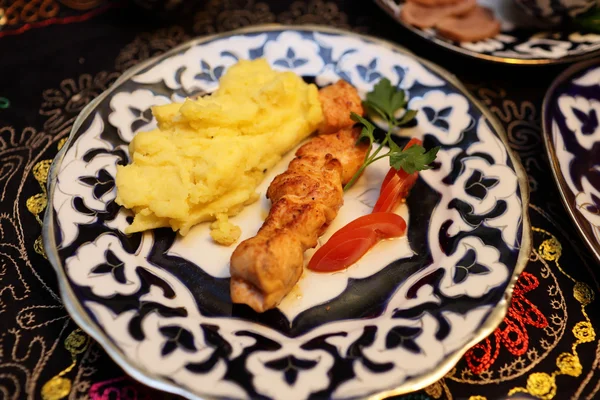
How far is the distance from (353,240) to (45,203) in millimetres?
2376

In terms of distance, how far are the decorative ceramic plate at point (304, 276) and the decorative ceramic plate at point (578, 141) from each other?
16.8 inches

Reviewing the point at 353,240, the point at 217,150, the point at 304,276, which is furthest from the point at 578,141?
the point at 217,150

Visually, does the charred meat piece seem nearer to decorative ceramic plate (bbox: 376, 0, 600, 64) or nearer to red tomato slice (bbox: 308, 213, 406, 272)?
red tomato slice (bbox: 308, 213, 406, 272)

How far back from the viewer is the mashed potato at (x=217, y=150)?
137 inches

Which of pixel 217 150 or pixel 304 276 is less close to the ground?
pixel 217 150

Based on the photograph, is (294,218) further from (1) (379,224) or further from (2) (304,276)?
(1) (379,224)

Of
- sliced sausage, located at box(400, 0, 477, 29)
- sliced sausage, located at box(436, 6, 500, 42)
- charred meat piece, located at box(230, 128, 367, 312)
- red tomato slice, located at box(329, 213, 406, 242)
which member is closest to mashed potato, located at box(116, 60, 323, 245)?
charred meat piece, located at box(230, 128, 367, 312)

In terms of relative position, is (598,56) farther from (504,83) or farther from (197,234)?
(197,234)

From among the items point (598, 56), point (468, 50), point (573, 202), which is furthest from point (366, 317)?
point (598, 56)

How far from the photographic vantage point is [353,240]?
3.50 meters

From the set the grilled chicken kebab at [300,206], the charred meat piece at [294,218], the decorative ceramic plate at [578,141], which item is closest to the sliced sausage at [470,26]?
the decorative ceramic plate at [578,141]

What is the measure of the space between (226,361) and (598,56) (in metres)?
4.61

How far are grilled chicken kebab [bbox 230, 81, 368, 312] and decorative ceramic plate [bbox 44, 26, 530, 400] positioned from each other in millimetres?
217

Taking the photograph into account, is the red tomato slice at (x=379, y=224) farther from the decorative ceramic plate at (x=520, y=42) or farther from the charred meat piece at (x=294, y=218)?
the decorative ceramic plate at (x=520, y=42)
